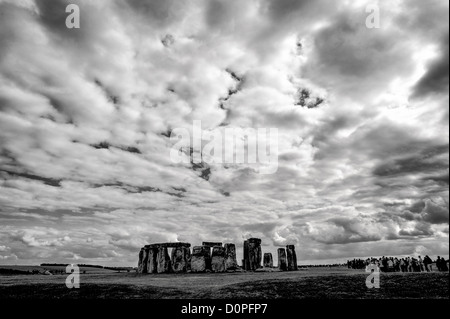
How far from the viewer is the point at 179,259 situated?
33.5 metres

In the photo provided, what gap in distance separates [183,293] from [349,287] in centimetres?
712

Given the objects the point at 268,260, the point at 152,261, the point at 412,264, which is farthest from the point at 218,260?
the point at 412,264

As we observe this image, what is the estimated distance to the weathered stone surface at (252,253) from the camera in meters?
37.4

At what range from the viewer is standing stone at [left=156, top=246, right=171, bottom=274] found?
108 feet

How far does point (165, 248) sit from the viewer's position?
3444cm

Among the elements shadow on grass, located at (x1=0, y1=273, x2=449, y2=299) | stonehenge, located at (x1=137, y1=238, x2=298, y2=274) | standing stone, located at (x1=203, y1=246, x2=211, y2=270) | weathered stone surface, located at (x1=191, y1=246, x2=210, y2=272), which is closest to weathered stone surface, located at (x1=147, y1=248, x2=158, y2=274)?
stonehenge, located at (x1=137, y1=238, x2=298, y2=274)

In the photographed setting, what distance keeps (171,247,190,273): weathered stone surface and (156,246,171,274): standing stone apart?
56 cm

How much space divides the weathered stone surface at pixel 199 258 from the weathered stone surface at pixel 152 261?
394cm

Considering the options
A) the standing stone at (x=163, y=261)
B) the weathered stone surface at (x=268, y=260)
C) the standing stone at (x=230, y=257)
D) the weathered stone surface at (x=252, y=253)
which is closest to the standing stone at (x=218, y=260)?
the standing stone at (x=230, y=257)

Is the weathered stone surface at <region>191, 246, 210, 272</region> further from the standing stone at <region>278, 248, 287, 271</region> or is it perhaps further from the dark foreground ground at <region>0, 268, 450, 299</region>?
the dark foreground ground at <region>0, 268, 450, 299</region>

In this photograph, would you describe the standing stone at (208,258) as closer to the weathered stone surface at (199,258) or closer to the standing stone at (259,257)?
the weathered stone surface at (199,258)

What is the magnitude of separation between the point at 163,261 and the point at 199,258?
358 centimetres
